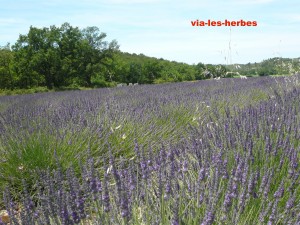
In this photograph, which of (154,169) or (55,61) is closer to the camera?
(154,169)

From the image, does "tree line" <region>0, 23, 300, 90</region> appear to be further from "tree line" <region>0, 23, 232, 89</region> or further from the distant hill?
the distant hill

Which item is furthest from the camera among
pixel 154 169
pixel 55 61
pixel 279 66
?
pixel 55 61

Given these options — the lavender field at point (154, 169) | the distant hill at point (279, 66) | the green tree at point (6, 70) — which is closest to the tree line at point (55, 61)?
the green tree at point (6, 70)

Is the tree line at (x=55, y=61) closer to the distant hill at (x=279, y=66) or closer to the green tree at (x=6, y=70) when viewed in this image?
the green tree at (x=6, y=70)

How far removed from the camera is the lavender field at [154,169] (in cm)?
141

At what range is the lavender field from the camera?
141 centimetres

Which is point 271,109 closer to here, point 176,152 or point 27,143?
point 176,152

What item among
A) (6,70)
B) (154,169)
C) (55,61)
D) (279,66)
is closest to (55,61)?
(55,61)

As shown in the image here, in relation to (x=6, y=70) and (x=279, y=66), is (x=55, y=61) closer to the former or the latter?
(x=6, y=70)

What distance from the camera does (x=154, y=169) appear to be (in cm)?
207

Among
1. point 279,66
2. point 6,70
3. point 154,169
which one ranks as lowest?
point 154,169

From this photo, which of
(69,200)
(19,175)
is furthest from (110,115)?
(69,200)

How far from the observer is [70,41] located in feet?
112

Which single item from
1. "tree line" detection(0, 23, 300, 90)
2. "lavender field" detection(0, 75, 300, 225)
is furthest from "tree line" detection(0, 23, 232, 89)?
"lavender field" detection(0, 75, 300, 225)
